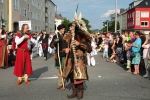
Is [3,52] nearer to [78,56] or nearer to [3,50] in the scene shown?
[3,50]

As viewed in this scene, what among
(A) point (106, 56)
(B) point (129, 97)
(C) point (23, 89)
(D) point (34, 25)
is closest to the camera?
(B) point (129, 97)

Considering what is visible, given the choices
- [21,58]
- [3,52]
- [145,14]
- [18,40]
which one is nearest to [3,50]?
[3,52]

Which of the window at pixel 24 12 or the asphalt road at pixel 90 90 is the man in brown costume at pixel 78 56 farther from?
the window at pixel 24 12

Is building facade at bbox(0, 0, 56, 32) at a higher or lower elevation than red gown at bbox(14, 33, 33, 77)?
higher

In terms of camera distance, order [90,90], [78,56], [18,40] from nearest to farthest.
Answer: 1. [78,56]
2. [90,90]
3. [18,40]

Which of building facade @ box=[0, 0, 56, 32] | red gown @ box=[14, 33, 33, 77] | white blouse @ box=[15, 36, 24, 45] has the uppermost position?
building facade @ box=[0, 0, 56, 32]

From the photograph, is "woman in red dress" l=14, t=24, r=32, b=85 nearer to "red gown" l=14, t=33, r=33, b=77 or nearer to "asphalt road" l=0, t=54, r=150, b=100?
"red gown" l=14, t=33, r=33, b=77

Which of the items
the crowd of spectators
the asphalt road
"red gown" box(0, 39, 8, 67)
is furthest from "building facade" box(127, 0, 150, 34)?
the asphalt road

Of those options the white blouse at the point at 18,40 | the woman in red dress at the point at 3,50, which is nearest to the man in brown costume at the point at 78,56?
the white blouse at the point at 18,40

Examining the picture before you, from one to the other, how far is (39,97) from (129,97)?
A: 90.3 inches

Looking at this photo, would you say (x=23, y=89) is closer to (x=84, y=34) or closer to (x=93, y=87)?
(x=93, y=87)

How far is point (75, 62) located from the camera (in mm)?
6082

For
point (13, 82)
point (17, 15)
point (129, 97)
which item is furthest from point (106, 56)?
point (17, 15)

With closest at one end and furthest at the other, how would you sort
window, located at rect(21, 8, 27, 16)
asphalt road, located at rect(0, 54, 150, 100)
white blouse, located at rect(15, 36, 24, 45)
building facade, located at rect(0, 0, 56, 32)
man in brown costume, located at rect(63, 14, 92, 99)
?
man in brown costume, located at rect(63, 14, 92, 99)
asphalt road, located at rect(0, 54, 150, 100)
white blouse, located at rect(15, 36, 24, 45)
building facade, located at rect(0, 0, 56, 32)
window, located at rect(21, 8, 27, 16)
